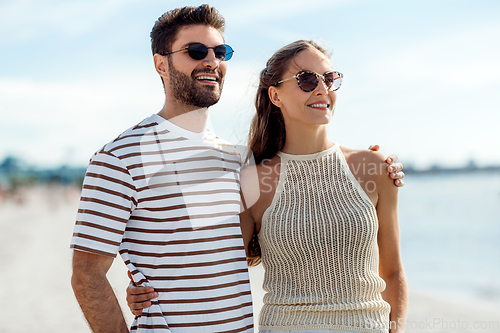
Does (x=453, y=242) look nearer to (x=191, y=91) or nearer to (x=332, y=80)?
(x=332, y=80)

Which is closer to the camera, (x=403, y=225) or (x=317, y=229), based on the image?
(x=317, y=229)

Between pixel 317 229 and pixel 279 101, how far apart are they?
962 mm

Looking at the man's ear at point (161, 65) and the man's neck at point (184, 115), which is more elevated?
the man's ear at point (161, 65)

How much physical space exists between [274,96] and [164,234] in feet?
4.20

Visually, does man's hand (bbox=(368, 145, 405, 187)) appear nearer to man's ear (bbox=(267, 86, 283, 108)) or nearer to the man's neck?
man's ear (bbox=(267, 86, 283, 108))

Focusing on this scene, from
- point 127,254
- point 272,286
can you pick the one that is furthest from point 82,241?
point 272,286

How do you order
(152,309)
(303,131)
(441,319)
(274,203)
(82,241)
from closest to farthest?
(82,241) → (152,309) → (274,203) → (303,131) → (441,319)

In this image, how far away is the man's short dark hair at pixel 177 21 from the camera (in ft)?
9.11

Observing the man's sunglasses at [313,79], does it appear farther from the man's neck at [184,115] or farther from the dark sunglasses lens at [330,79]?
the man's neck at [184,115]

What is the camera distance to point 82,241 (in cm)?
221

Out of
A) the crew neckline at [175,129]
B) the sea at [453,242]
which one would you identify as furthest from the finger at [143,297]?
the sea at [453,242]

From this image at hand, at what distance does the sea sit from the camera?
12094 millimetres

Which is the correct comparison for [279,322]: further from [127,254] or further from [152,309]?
[127,254]

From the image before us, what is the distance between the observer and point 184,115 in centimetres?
270
